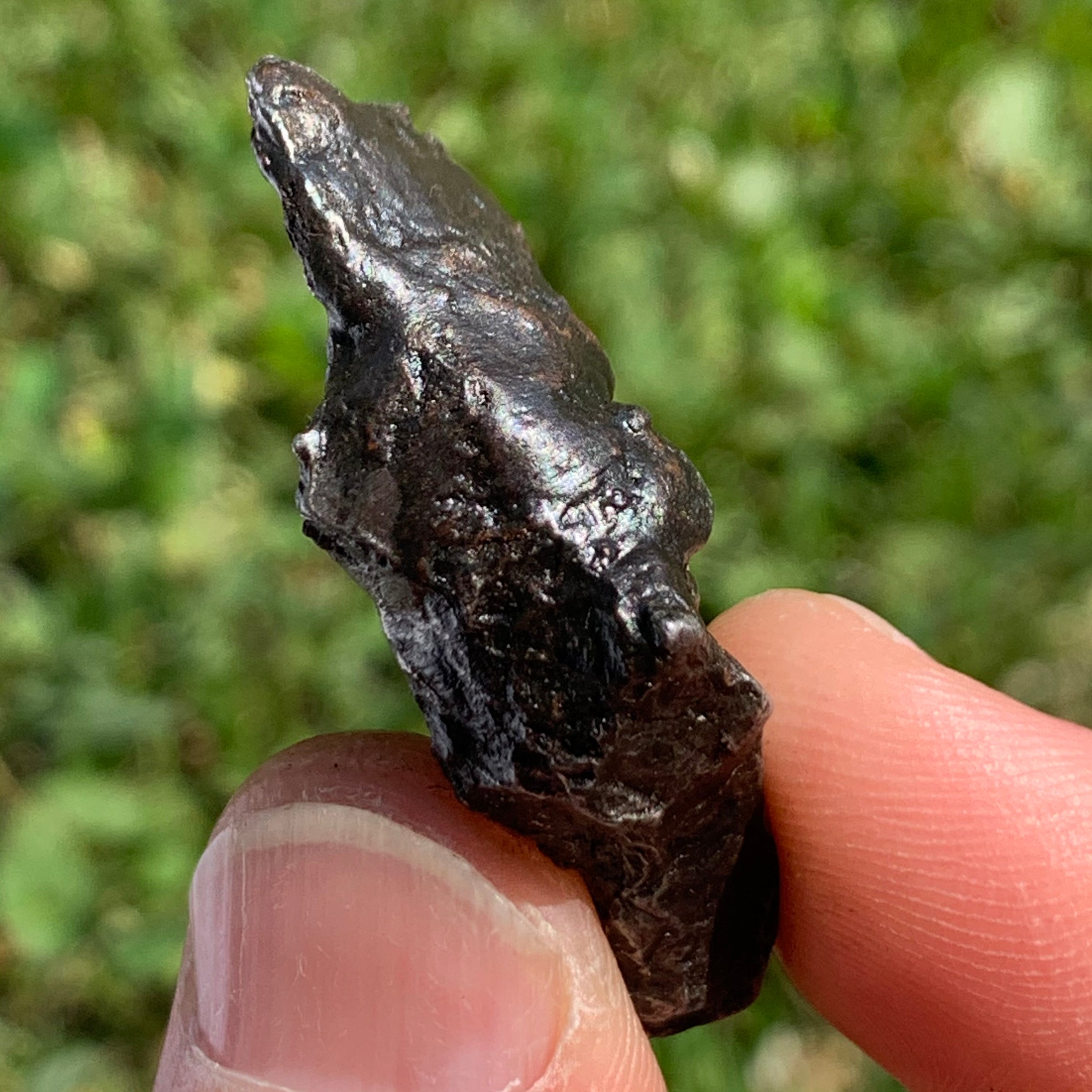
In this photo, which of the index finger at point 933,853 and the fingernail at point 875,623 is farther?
the fingernail at point 875,623

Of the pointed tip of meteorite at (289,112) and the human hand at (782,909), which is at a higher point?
the pointed tip of meteorite at (289,112)

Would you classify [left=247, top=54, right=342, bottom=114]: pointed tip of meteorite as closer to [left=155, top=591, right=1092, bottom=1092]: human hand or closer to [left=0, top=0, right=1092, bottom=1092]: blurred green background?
[left=155, top=591, right=1092, bottom=1092]: human hand

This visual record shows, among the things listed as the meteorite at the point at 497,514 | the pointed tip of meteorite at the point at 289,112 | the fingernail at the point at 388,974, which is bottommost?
the fingernail at the point at 388,974

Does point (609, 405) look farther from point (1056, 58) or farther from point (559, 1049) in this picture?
point (1056, 58)

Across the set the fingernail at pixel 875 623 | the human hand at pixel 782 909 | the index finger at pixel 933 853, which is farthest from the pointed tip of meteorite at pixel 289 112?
the fingernail at pixel 875 623

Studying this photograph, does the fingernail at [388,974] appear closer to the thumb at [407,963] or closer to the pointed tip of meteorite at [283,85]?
the thumb at [407,963]
